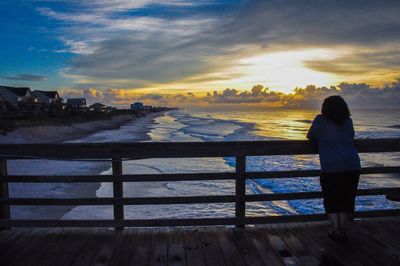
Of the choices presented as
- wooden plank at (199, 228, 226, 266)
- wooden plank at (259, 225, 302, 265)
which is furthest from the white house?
wooden plank at (259, 225, 302, 265)

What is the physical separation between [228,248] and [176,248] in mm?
649

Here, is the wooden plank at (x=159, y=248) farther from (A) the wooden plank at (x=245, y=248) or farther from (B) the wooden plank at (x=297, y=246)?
(B) the wooden plank at (x=297, y=246)

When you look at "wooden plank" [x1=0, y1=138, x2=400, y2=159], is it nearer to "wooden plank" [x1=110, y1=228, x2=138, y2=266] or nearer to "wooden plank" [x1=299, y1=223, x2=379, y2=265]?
"wooden plank" [x1=110, y1=228, x2=138, y2=266]

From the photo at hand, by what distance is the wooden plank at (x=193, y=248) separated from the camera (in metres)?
3.82

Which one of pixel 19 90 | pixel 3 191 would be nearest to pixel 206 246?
pixel 3 191

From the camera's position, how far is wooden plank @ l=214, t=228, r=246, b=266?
150 inches

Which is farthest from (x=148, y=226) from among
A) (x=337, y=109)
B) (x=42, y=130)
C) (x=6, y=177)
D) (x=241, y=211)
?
(x=42, y=130)

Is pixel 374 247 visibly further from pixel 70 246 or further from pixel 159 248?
pixel 70 246

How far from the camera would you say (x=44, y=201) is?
4.51 metres

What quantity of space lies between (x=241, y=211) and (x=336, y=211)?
4.16ft

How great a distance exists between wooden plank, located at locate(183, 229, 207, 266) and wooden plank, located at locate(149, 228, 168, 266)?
0.86 feet

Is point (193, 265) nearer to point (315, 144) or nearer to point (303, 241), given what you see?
point (303, 241)

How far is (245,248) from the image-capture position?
4.15 metres

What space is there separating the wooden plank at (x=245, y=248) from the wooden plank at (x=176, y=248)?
70 centimetres
